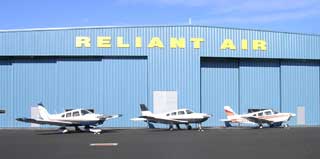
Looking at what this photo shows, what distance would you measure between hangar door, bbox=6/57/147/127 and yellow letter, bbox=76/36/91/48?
143cm

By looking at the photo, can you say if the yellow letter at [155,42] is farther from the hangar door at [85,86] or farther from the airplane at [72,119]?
the airplane at [72,119]

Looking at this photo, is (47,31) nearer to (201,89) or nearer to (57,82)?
(57,82)

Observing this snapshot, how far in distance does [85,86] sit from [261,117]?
1635 cm

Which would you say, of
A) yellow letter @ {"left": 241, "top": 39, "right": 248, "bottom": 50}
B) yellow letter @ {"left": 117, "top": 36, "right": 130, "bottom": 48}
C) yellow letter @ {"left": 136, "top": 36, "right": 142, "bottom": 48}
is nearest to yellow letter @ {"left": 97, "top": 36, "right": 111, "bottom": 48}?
yellow letter @ {"left": 117, "top": 36, "right": 130, "bottom": 48}

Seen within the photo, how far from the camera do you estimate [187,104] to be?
49031 millimetres

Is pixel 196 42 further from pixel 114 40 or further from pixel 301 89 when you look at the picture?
pixel 301 89

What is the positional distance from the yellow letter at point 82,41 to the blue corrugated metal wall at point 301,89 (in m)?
19.6

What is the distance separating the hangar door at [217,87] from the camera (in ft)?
165

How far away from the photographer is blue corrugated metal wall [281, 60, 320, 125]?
172 feet

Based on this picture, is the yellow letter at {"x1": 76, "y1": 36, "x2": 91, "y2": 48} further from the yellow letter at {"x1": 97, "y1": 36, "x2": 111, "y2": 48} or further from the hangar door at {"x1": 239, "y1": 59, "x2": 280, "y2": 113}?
the hangar door at {"x1": 239, "y1": 59, "x2": 280, "y2": 113}

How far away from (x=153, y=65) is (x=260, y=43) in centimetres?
1089

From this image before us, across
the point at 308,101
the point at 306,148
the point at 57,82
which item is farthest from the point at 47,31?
the point at 306,148

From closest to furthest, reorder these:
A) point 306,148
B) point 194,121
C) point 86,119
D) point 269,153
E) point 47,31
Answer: point 269,153, point 306,148, point 86,119, point 194,121, point 47,31

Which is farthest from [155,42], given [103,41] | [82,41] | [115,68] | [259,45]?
[259,45]
